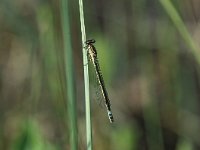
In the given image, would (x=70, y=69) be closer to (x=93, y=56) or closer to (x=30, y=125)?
(x=93, y=56)

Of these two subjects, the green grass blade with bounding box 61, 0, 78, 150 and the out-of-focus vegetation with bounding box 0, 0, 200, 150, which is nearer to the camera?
the green grass blade with bounding box 61, 0, 78, 150

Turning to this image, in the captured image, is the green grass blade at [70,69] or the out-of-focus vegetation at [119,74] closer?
the green grass blade at [70,69]

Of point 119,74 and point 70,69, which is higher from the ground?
point 119,74

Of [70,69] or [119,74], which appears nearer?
[70,69]

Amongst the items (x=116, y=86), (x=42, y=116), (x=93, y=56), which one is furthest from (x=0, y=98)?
(x=93, y=56)

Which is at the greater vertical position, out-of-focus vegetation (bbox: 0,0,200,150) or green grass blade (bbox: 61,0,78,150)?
out-of-focus vegetation (bbox: 0,0,200,150)

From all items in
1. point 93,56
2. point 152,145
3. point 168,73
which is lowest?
point 152,145

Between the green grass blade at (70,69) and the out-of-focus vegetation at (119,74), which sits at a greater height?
the out-of-focus vegetation at (119,74)

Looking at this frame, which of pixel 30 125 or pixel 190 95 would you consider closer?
pixel 30 125
